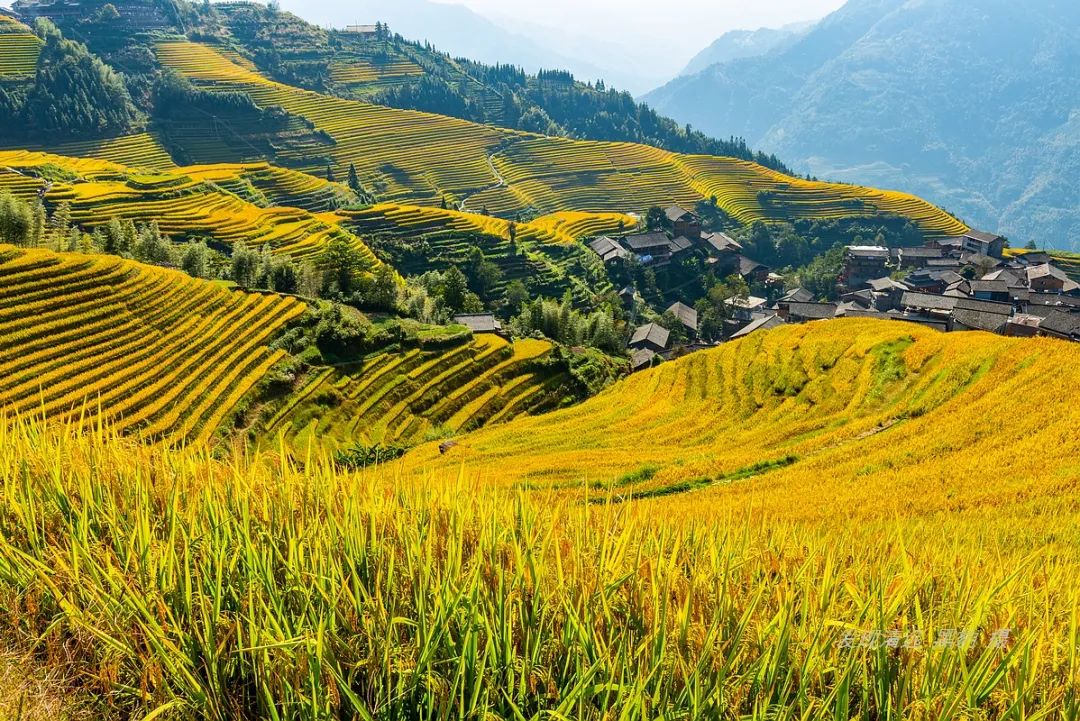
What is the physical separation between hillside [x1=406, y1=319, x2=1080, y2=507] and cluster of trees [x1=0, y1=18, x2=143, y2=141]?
116 m

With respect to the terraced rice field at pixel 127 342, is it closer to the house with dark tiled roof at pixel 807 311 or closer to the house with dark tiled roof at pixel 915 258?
the house with dark tiled roof at pixel 807 311

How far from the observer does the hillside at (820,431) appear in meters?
12.7

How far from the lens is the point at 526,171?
123000 millimetres

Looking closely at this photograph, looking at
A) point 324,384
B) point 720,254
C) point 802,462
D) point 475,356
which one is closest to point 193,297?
point 324,384

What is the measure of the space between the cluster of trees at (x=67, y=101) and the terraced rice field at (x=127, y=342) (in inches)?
3642

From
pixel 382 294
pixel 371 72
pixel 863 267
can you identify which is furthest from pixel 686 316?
pixel 371 72

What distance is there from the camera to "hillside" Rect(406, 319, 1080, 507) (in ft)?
41.7

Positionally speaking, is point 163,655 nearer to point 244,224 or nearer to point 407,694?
point 407,694

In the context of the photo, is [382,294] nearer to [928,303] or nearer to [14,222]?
[14,222]

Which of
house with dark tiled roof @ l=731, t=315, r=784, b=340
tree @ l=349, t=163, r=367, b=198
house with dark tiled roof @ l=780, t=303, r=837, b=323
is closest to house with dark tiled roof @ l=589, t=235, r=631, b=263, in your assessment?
house with dark tiled roof @ l=731, t=315, r=784, b=340

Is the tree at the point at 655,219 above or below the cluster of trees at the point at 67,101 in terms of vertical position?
below

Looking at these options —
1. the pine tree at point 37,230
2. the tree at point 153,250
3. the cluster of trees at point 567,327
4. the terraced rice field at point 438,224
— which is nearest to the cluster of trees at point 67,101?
the terraced rice field at point 438,224

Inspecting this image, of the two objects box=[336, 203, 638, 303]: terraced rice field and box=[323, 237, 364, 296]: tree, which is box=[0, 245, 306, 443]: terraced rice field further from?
box=[336, 203, 638, 303]: terraced rice field

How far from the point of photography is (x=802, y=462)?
55.5 ft
